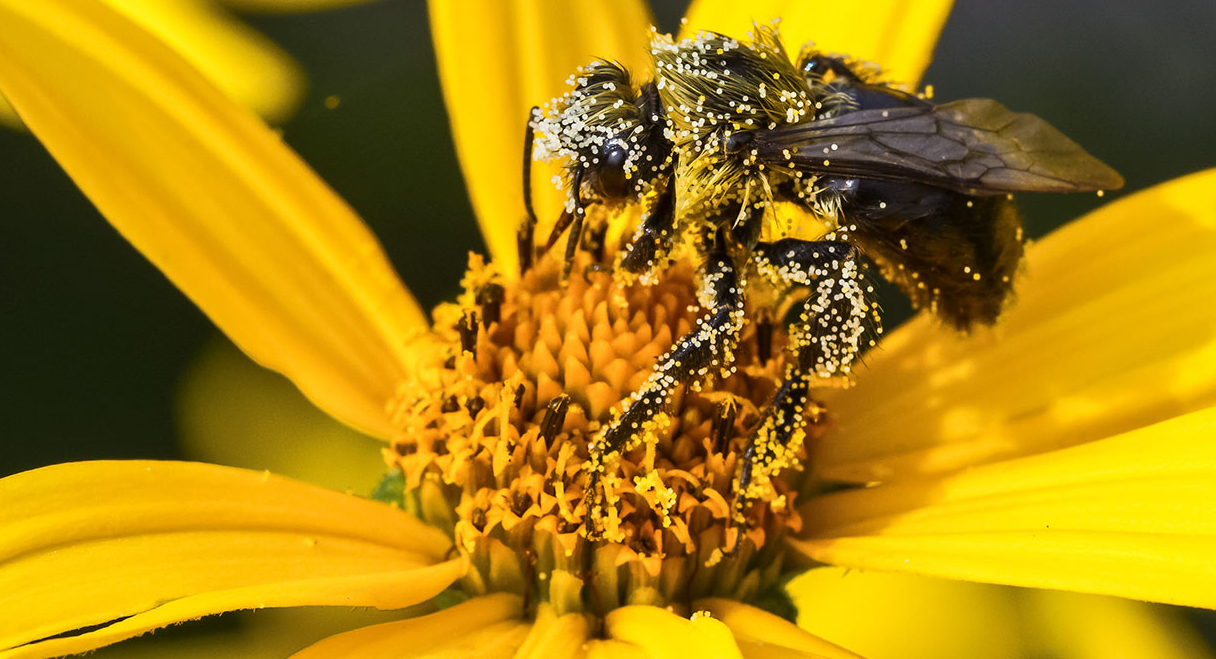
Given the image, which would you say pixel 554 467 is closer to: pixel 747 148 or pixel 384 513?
pixel 384 513

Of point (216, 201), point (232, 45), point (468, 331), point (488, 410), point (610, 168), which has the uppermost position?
point (232, 45)

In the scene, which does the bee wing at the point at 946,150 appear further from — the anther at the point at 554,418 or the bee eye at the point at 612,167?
the anther at the point at 554,418

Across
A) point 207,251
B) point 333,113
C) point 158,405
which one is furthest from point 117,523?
point 333,113

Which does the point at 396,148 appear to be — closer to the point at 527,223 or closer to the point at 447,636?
the point at 527,223

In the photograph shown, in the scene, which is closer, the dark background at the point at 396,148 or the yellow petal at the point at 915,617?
the dark background at the point at 396,148

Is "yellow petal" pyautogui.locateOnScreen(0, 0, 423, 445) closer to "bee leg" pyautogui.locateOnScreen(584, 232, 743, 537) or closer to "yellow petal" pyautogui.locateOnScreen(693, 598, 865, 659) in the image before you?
"bee leg" pyautogui.locateOnScreen(584, 232, 743, 537)

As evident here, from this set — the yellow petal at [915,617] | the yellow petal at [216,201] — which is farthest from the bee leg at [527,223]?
the yellow petal at [915,617]

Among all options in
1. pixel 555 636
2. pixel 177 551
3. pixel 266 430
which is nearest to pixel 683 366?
pixel 555 636
